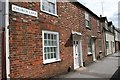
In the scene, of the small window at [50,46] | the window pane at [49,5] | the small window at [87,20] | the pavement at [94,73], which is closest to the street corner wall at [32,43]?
the small window at [50,46]

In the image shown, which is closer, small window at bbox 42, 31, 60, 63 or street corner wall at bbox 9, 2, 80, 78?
street corner wall at bbox 9, 2, 80, 78

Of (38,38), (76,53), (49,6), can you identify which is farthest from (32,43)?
(76,53)

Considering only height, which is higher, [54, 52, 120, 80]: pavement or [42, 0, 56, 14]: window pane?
[42, 0, 56, 14]: window pane

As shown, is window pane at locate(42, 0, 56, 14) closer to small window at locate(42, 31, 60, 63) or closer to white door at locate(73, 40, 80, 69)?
small window at locate(42, 31, 60, 63)

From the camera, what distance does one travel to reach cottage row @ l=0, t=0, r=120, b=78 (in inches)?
259

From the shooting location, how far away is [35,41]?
8070 mm

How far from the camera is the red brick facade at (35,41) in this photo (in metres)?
6.87

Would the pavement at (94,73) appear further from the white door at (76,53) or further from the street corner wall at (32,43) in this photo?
the street corner wall at (32,43)

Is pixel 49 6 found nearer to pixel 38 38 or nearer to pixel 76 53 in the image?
pixel 38 38

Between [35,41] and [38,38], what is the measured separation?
30 cm

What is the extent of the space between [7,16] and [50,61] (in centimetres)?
376

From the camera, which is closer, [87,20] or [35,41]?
[35,41]

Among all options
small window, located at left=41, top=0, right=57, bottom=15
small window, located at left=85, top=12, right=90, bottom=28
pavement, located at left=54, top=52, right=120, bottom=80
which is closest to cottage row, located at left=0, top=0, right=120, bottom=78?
small window, located at left=41, top=0, right=57, bottom=15

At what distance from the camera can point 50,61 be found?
9180 mm
